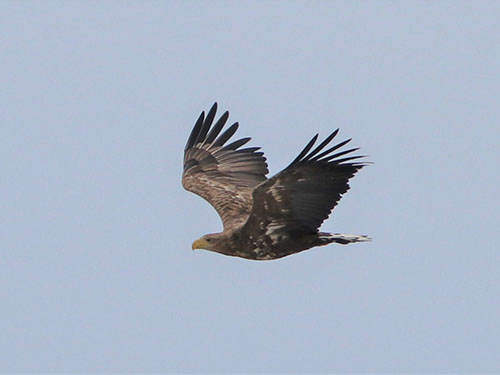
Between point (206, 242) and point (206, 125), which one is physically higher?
point (206, 125)

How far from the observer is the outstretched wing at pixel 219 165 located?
50.1 feet

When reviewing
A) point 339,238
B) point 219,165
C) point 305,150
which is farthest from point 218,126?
point 305,150

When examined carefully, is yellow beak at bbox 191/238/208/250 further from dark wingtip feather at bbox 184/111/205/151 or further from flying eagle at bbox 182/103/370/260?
dark wingtip feather at bbox 184/111/205/151

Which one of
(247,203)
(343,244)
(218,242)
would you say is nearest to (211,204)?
(247,203)

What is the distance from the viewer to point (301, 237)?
13164 mm

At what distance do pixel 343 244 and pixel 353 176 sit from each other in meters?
1.05

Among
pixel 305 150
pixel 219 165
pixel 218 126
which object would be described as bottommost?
pixel 305 150

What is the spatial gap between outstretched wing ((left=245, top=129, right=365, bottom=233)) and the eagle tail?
0.74 feet

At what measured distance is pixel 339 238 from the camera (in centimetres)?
1327

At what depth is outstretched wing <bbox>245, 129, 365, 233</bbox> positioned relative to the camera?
12352 mm

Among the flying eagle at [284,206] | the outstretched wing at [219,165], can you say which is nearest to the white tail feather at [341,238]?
the flying eagle at [284,206]

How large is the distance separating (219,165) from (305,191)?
3556 millimetres

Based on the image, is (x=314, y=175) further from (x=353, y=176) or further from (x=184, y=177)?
(x=184, y=177)

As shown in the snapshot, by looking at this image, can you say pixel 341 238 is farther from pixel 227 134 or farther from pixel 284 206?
pixel 227 134
